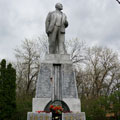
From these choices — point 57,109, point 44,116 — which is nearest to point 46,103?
point 57,109

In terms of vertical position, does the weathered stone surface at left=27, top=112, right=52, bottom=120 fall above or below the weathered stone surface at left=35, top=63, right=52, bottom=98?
below

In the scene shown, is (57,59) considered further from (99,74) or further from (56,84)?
(99,74)

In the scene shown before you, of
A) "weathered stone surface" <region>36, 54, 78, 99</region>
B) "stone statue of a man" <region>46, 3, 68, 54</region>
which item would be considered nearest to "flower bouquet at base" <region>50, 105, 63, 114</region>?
"weathered stone surface" <region>36, 54, 78, 99</region>

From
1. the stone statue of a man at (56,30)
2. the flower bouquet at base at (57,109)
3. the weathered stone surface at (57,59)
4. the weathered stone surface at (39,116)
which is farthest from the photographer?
the stone statue of a man at (56,30)

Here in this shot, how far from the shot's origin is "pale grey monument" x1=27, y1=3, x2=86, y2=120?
8.80m

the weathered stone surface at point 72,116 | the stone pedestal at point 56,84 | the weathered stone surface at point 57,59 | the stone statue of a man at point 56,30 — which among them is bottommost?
the weathered stone surface at point 72,116

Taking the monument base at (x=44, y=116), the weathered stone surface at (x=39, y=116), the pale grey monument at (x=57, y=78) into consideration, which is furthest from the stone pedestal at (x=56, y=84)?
the weathered stone surface at (x=39, y=116)

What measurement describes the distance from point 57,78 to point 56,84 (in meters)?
0.30

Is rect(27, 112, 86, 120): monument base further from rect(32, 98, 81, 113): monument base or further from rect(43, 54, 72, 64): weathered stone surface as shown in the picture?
rect(43, 54, 72, 64): weathered stone surface

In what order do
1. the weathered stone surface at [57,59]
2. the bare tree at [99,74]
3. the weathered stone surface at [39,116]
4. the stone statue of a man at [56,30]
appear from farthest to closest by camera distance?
the bare tree at [99,74] → the stone statue of a man at [56,30] → the weathered stone surface at [57,59] → the weathered stone surface at [39,116]

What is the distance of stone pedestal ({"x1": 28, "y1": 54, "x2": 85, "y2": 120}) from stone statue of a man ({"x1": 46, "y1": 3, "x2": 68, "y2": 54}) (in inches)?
17.5

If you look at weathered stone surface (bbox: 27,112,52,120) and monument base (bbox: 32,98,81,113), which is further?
monument base (bbox: 32,98,81,113)

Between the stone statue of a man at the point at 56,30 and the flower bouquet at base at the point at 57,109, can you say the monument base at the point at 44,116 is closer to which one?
the flower bouquet at base at the point at 57,109

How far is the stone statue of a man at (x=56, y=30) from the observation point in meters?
10.1
